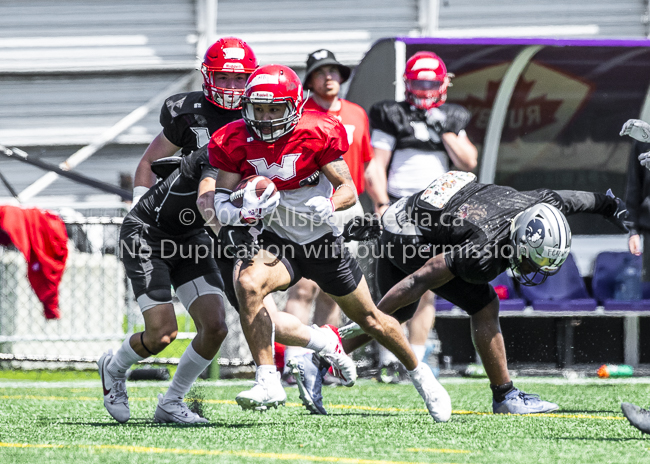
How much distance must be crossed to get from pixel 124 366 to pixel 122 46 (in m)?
9.42

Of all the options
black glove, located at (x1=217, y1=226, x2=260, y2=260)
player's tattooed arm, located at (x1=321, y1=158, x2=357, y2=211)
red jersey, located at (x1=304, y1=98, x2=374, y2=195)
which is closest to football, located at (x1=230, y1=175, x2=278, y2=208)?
black glove, located at (x1=217, y1=226, x2=260, y2=260)

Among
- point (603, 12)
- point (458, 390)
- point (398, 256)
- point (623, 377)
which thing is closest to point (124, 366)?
point (398, 256)

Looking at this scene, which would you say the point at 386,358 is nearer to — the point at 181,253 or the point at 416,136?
the point at 416,136

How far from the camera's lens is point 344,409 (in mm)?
5391

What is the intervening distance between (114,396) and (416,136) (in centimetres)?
313

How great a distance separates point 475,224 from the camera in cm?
488

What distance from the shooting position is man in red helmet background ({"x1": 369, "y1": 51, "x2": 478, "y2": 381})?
6.95 metres

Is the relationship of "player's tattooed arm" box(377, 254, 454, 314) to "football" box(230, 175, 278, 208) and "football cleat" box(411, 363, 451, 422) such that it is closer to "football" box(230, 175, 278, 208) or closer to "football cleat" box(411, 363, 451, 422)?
"football cleat" box(411, 363, 451, 422)

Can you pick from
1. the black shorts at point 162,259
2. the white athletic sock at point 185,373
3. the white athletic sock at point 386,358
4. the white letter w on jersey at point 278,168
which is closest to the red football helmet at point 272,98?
the white letter w on jersey at point 278,168

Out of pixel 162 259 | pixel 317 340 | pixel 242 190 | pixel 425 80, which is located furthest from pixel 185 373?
pixel 425 80

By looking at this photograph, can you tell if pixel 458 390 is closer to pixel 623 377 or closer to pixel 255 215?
pixel 623 377

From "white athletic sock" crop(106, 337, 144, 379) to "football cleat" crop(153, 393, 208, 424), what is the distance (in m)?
0.24

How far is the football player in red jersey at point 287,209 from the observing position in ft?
14.1

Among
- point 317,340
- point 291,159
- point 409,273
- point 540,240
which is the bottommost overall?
point 317,340
